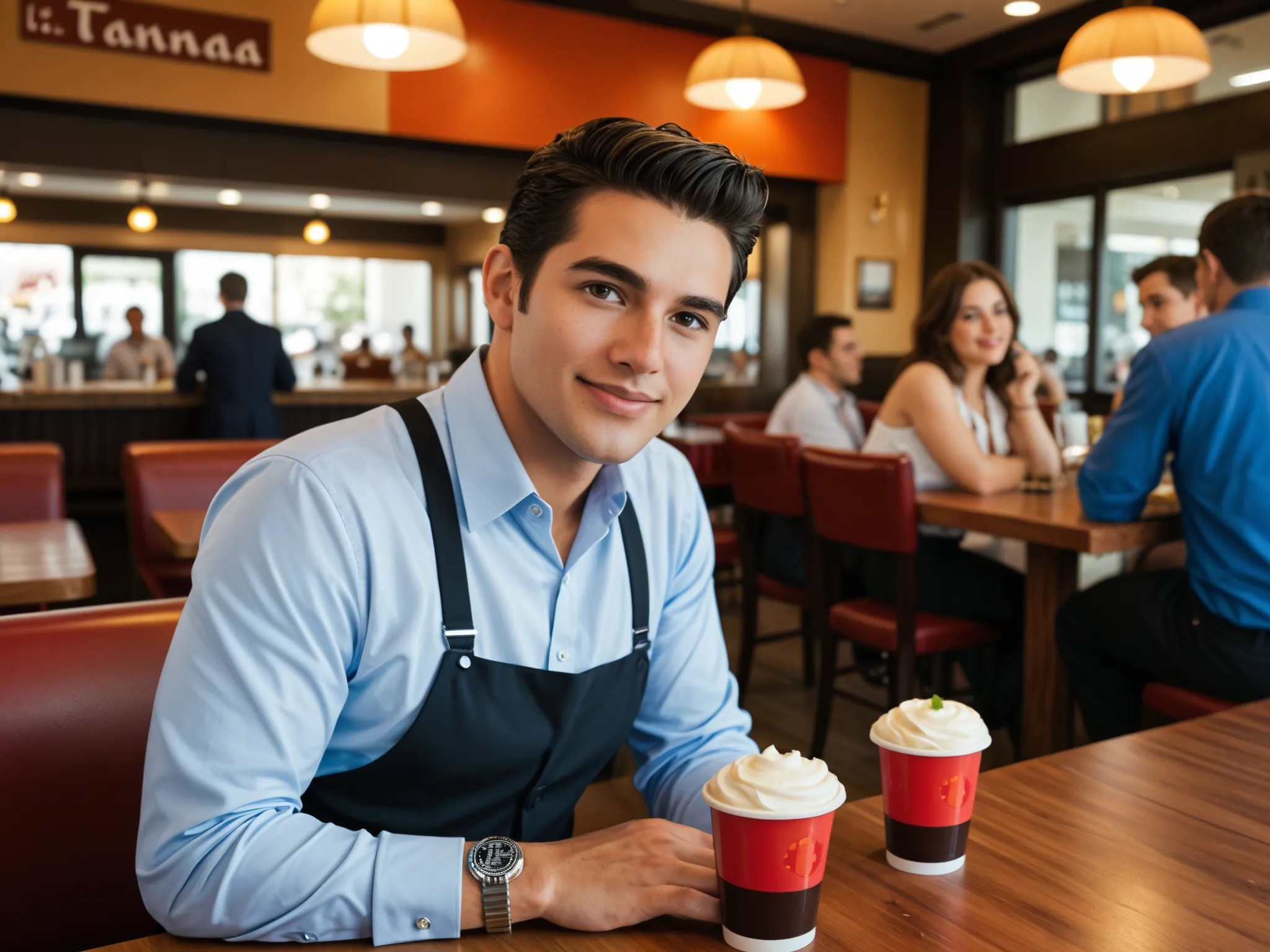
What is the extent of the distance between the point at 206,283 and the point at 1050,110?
10025 mm

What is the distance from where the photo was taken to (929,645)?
113 inches

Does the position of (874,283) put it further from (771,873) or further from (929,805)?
(771,873)

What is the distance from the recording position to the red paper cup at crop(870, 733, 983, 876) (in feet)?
2.84

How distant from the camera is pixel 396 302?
48.0ft

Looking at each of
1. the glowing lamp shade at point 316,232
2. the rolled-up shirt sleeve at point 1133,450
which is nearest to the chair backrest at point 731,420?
the rolled-up shirt sleeve at point 1133,450

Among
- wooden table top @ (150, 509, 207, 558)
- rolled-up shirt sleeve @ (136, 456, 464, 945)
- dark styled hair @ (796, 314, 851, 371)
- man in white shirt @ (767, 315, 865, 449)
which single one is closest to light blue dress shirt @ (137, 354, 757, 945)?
rolled-up shirt sleeve @ (136, 456, 464, 945)

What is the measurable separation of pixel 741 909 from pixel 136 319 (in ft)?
32.0

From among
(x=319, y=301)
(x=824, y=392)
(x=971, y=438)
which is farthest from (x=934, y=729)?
(x=319, y=301)

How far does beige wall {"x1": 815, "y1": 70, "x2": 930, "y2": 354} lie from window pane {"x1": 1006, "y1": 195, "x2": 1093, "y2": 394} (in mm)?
697

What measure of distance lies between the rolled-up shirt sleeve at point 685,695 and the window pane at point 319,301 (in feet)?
41.2

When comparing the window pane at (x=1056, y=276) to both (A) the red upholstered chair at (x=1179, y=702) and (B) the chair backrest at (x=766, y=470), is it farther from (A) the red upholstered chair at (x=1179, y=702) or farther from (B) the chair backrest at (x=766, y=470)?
(A) the red upholstered chair at (x=1179, y=702)

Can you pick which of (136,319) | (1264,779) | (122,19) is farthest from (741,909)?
(136,319)

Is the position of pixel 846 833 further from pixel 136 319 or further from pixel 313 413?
pixel 136 319

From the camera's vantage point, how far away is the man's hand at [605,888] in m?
0.80
